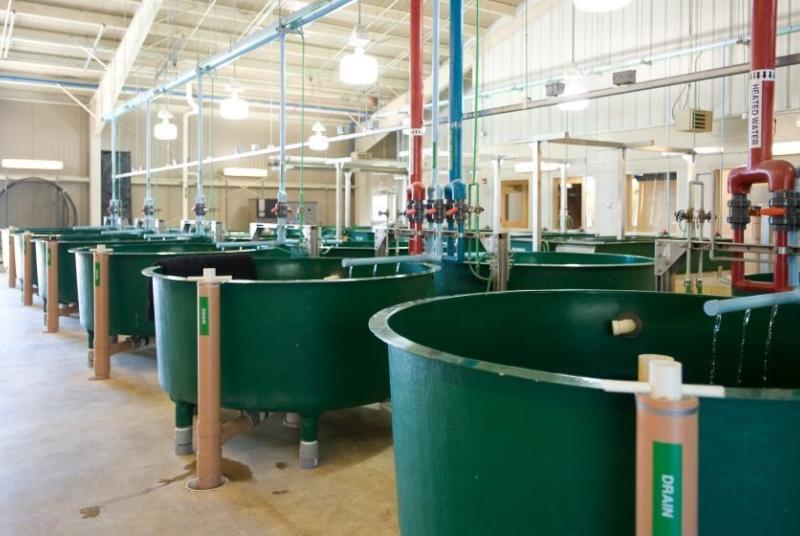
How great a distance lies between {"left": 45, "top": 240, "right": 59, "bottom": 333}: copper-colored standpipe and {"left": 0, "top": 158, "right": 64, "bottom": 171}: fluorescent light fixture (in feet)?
28.7

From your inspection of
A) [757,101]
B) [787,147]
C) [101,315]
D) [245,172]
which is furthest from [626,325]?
[245,172]

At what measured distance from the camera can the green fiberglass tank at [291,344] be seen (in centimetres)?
304

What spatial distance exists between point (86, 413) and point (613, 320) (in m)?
3.11

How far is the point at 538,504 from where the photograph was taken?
1302mm

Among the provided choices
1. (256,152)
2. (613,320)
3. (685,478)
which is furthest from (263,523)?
(256,152)

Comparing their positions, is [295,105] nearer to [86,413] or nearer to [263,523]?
[86,413]

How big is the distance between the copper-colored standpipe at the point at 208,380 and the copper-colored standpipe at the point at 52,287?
4.03 m

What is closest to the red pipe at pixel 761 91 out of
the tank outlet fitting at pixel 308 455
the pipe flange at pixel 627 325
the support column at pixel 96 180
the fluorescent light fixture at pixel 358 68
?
the pipe flange at pixel 627 325

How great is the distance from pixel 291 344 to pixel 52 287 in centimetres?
435

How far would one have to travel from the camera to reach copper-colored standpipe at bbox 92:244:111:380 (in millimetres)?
4617

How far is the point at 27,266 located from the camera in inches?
320

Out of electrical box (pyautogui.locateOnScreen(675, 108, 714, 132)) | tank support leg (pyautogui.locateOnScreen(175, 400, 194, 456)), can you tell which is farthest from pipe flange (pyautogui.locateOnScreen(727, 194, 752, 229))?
electrical box (pyautogui.locateOnScreen(675, 108, 714, 132))

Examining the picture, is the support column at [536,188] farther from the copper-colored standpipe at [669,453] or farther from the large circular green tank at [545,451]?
the copper-colored standpipe at [669,453]

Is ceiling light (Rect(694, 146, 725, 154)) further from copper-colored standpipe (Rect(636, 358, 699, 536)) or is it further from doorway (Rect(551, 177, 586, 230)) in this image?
copper-colored standpipe (Rect(636, 358, 699, 536))
